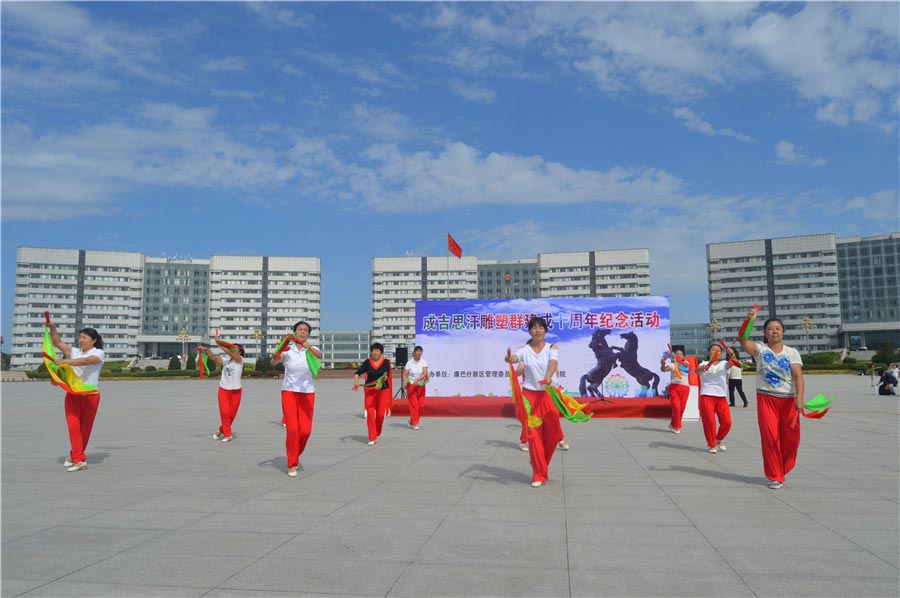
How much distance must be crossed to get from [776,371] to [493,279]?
133183mm

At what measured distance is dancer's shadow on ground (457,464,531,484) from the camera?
7.45 m

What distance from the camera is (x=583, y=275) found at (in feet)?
447

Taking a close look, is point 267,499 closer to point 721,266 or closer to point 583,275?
point 583,275

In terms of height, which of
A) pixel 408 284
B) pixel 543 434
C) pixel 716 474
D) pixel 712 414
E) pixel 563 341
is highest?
pixel 408 284

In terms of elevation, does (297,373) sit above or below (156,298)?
below

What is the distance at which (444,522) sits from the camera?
5348 millimetres

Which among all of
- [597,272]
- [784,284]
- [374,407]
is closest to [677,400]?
[374,407]

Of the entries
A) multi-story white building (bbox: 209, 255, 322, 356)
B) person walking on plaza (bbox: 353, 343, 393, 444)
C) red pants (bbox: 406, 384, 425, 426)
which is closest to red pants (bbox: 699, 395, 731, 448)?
person walking on plaza (bbox: 353, 343, 393, 444)

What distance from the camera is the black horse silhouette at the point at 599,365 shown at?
17.0m

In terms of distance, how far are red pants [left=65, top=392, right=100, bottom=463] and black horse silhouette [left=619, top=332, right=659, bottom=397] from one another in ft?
42.0

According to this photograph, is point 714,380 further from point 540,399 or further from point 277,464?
point 277,464

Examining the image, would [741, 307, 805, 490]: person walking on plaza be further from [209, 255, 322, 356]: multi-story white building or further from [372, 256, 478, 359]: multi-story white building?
[209, 255, 322, 356]: multi-story white building

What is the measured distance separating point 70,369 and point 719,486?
8.17 meters

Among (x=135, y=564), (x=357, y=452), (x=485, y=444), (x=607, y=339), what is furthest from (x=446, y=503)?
(x=607, y=339)
